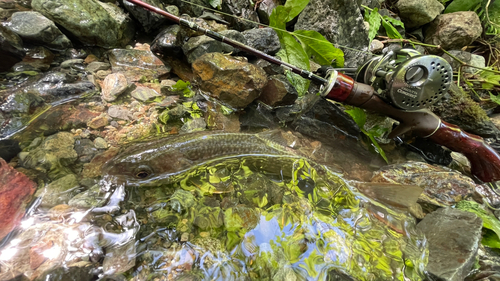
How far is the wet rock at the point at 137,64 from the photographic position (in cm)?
402

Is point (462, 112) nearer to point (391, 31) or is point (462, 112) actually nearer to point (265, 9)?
point (391, 31)

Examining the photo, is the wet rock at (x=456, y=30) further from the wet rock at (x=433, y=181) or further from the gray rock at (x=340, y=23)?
the wet rock at (x=433, y=181)

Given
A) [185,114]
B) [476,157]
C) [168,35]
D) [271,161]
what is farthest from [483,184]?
[168,35]

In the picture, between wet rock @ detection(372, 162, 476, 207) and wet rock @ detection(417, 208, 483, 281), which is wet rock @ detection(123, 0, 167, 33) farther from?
wet rock @ detection(417, 208, 483, 281)

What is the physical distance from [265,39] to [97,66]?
9.80 feet

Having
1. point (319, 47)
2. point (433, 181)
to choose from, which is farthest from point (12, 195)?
point (433, 181)

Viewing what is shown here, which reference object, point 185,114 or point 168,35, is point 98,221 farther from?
point 168,35

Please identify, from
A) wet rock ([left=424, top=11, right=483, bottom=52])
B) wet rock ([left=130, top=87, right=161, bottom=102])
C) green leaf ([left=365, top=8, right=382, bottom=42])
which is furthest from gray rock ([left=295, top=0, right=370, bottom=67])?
wet rock ([left=130, top=87, right=161, bottom=102])

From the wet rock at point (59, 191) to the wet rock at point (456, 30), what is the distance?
325 inches

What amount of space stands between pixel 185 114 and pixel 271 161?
1.54 m

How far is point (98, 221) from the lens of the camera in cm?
222

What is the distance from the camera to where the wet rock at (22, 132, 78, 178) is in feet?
8.24

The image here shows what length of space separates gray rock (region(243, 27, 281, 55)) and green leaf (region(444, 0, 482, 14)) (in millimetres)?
5955

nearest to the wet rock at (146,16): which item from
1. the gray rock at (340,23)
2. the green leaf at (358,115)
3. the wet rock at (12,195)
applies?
the gray rock at (340,23)
